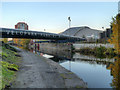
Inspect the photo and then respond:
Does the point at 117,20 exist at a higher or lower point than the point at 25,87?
higher

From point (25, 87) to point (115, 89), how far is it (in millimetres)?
6603

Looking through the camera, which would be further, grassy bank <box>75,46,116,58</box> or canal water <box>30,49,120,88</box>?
grassy bank <box>75,46,116,58</box>

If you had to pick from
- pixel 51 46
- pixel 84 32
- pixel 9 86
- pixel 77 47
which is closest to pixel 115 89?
pixel 9 86

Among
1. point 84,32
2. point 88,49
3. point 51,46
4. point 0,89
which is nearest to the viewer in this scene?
point 0,89

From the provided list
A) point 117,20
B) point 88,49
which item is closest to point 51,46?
point 88,49

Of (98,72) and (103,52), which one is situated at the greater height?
(103,52)

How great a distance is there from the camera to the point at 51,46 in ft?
310

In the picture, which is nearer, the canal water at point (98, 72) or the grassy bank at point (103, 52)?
the canal water at point (98, 72)

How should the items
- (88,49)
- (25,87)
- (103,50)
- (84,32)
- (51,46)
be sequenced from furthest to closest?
1. (84,32)
2. (51,46)
3. (88,49)
4. (103,50)
5. (25,87)

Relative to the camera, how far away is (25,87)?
754cm

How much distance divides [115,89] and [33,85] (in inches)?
241

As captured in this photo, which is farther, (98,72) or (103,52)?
(103,52)

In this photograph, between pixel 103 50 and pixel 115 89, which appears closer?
pixel 115 89

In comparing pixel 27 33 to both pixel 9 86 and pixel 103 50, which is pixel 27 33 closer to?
pixel 103 50
